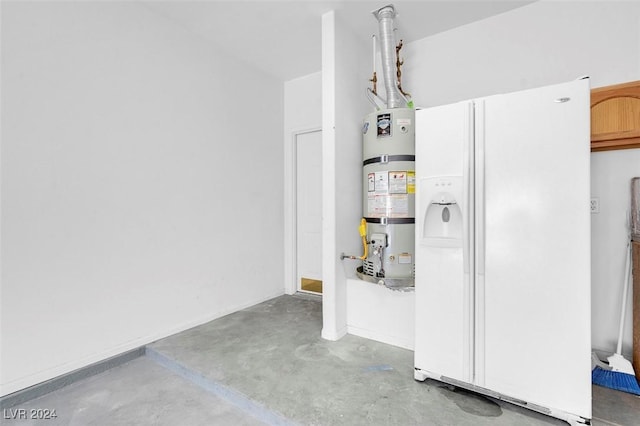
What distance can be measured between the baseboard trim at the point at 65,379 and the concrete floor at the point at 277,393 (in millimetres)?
39

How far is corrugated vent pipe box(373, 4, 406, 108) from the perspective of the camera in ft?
→ 8.46

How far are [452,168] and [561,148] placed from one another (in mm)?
536

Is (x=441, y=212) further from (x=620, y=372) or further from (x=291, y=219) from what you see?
(x=291, y=219)

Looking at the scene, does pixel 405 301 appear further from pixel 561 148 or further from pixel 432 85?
pixel 432 85

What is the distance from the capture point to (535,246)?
5.50 ft

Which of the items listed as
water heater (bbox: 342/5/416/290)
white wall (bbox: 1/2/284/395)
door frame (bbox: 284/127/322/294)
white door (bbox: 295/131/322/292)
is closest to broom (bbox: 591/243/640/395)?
water heater (bbox: 342/5/416/290)

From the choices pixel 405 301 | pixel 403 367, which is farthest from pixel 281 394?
pixel 405 301

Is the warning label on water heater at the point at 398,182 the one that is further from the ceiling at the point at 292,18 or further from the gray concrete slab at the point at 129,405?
the gray concrete slab at the point at 129,405

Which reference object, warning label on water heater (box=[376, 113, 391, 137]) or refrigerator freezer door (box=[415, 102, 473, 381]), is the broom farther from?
warning label on water heater (box=[376, 113, 391, 137])

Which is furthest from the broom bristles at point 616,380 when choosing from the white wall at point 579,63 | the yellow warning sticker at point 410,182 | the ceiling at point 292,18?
the ceiling at point 292,18

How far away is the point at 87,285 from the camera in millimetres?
2264

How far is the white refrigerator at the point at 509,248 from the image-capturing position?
1.59 m

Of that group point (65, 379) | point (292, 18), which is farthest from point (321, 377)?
point (292, 18)

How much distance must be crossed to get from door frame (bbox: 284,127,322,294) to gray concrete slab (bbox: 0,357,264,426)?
6.43 ft
